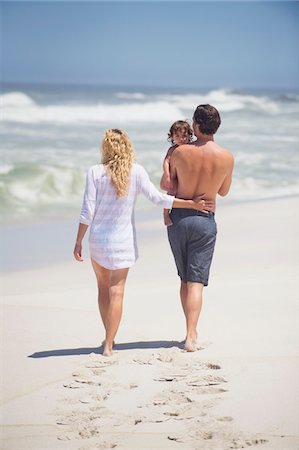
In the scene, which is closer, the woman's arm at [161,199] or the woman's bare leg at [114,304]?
the woman's arm at [161,199]

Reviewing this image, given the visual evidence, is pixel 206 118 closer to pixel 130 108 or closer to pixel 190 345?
pixel 190 345

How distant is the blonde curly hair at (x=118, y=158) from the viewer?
18.7ft

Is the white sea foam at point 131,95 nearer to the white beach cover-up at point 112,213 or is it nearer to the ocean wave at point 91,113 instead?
the ocean wave at point 91,113

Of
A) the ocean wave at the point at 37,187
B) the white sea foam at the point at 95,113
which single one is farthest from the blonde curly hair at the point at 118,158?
the white sea foam at the point at 95,113

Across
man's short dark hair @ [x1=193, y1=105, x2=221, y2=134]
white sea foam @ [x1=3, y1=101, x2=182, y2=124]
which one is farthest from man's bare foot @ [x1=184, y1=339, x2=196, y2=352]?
white sea foam @ [x1=3, y1=101, x2=182, y2=124]

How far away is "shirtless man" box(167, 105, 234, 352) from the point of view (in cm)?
591

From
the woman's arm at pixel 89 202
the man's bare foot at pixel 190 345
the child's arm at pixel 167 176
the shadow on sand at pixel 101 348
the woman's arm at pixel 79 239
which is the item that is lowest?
the shadow on sand at pixel 101 348

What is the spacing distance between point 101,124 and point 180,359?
2916 centimetres

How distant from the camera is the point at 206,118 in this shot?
5.87m

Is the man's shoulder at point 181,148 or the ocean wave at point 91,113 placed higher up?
the ocean wave at point 91,113

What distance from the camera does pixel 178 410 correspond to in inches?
190

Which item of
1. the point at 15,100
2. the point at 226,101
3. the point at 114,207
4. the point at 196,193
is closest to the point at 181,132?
the point at 196,193

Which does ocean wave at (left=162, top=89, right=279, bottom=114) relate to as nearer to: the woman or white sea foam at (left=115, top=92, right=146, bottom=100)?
white sea foam at (left=115, top=92, right=146, bottom=100)

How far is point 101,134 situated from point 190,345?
23516 mm
